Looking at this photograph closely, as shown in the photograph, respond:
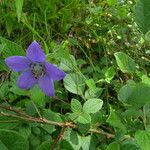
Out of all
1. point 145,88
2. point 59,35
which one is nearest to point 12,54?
point 145,88

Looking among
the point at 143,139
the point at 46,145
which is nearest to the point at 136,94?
the point at 143,139

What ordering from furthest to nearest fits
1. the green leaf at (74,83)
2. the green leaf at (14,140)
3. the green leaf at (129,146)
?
the green leaf at (74,83) → the green leaf at (129,146) → the green leaf at (14,140)

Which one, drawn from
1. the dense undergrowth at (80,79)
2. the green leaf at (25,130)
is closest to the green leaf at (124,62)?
the dense undergrowth at (80,79)

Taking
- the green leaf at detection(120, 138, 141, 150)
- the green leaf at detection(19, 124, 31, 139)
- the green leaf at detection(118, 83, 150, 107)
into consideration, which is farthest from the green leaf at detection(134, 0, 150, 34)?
the green leaf at detection(19, 124, 31, 139)

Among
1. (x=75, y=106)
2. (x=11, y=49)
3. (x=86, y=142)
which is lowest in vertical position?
(x=86, y=142)

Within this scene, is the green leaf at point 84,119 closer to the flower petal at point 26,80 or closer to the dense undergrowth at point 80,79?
the dense undergrowth at point 80,79

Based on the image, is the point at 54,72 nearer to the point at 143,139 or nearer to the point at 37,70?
Answer: the point at 37,70

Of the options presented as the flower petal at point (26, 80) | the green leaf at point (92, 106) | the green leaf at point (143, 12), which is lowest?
the green leaf at point (92, 106)

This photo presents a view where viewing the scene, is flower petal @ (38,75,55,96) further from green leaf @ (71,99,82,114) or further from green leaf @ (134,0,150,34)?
green leaf @ (134,0,150,34)
